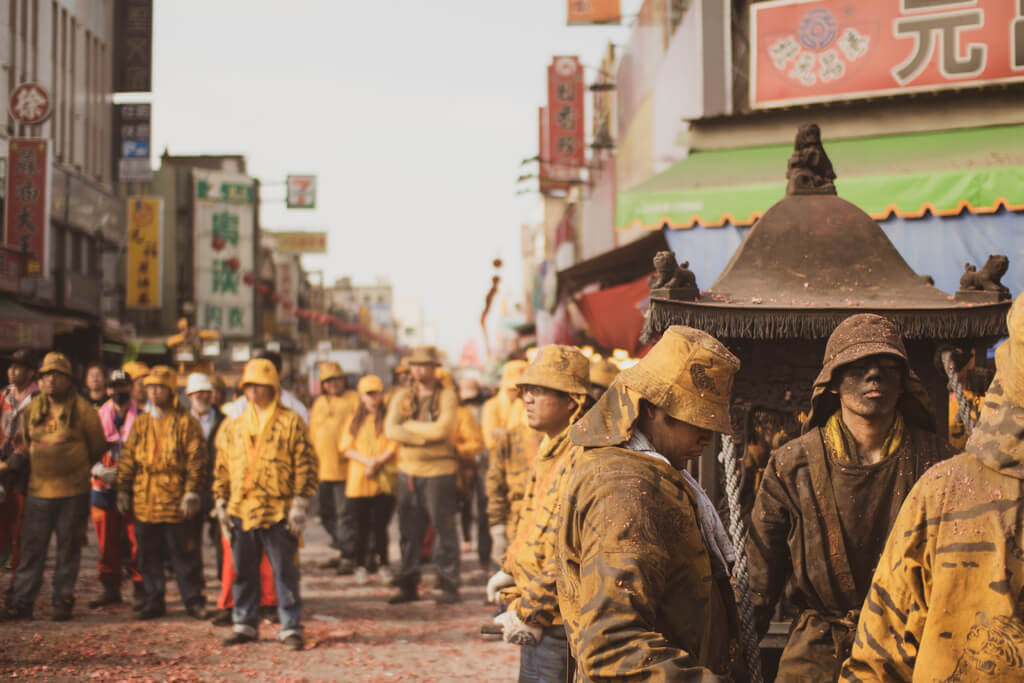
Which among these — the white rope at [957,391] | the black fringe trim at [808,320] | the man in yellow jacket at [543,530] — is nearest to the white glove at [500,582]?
the man in yellow jacket at [543,530]

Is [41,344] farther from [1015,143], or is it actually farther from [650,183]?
[1015,143]

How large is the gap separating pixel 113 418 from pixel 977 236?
861 centimetres

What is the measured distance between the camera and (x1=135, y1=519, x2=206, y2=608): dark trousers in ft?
32.3

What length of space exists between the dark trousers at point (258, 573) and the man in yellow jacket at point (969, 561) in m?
6.79

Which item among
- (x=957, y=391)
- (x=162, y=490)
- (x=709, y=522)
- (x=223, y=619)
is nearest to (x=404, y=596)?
(x=223, y=619)

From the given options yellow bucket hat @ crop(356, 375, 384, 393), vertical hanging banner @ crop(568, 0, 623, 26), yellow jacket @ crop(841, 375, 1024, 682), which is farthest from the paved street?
vertical hanging banner @ crop(568, 0, 623, 26)

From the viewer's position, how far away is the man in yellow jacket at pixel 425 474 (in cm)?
1089

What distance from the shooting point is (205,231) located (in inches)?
1586

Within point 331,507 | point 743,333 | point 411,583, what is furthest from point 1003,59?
point 331,507

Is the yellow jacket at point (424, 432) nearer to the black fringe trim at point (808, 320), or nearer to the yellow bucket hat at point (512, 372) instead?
the yellow bucket hat at point (512, 372)

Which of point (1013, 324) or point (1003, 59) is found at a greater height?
point (1003, 59)

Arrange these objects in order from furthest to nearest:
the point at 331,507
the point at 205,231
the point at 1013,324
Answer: the point at 205,231, the point at 331,507, the point at 1013,324

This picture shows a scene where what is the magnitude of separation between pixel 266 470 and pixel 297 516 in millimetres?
449

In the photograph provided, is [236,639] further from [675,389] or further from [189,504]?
[675,389]
